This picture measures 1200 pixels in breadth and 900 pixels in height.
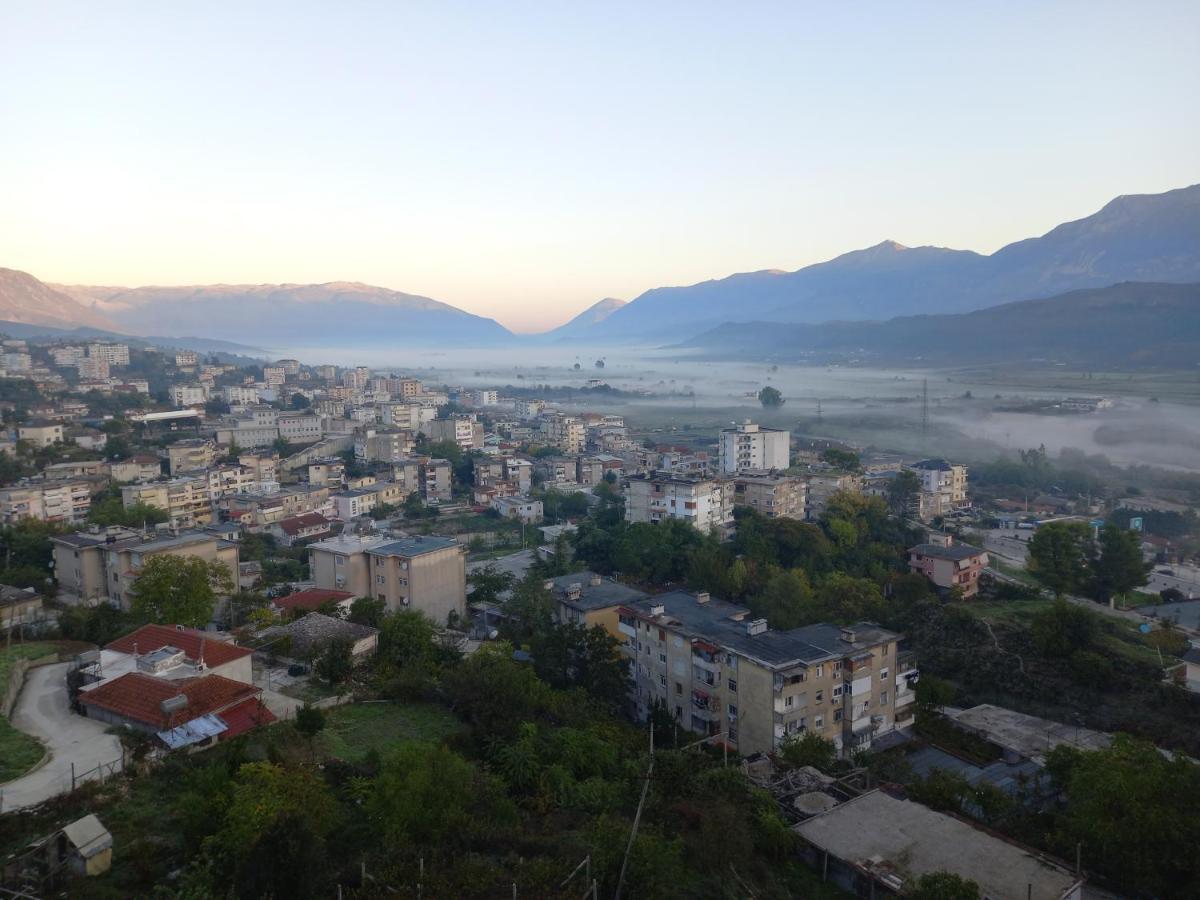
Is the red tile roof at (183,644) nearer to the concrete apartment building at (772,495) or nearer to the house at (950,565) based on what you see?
the house at (950,565)

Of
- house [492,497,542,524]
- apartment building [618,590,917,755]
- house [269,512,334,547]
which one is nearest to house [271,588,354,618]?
apartment building [618,590,917,755]

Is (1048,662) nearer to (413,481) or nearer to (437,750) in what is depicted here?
(437,750)

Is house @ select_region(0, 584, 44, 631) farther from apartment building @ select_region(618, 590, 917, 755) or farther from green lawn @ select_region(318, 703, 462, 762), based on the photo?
apartment building @ select_region(618, 590, 917, 755)

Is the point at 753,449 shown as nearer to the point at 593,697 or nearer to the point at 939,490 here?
the point at 939,490

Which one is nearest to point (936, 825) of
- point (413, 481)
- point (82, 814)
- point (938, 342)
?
point (82, 814)

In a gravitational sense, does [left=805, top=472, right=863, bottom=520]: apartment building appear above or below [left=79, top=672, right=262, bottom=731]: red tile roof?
below

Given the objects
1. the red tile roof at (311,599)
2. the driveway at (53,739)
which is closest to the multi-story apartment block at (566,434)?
the red tile roof at (311,599)

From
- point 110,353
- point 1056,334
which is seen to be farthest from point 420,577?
point 1056,334
